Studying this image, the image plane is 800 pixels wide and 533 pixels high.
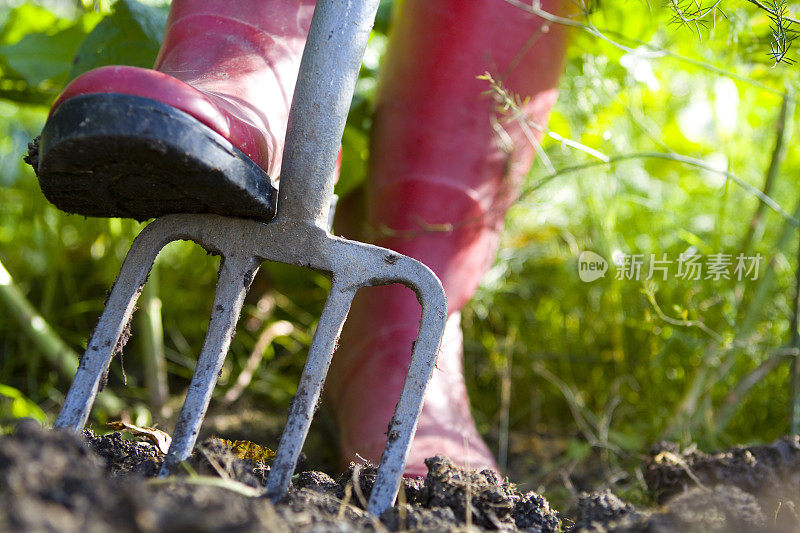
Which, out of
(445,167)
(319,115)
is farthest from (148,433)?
(445,167)

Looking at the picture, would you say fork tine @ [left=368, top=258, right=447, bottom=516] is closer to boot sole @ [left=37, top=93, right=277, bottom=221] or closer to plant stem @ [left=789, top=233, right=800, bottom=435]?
boot sole @ [left=37, top=93, right=277, bottom=221]

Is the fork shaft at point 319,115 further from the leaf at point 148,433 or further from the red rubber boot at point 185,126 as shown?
the leaf at point 148,433

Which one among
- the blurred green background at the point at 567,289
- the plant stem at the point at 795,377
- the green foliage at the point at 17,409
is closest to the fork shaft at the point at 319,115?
the blurred green background at the point at 567,289

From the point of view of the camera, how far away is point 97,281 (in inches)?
70.2

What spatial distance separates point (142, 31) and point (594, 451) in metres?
1.24

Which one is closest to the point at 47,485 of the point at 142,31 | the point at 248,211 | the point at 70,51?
the point at 248,211

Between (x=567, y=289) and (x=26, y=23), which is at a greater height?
(x=26, y=23)

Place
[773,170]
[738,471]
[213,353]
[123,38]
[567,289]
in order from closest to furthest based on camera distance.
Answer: [213,353] < [738,471] < [123,38] < [773,170] < [567,289]

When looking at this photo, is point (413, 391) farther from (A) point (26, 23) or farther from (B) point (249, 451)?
(A) point (26, 23)

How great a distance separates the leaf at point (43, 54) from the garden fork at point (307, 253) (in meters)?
0.67

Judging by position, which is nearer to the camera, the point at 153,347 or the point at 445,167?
the point at 445,167

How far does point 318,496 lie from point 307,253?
0.96 ft

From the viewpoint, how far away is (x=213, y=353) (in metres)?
0.84

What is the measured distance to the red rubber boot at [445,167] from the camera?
120 centimetres
